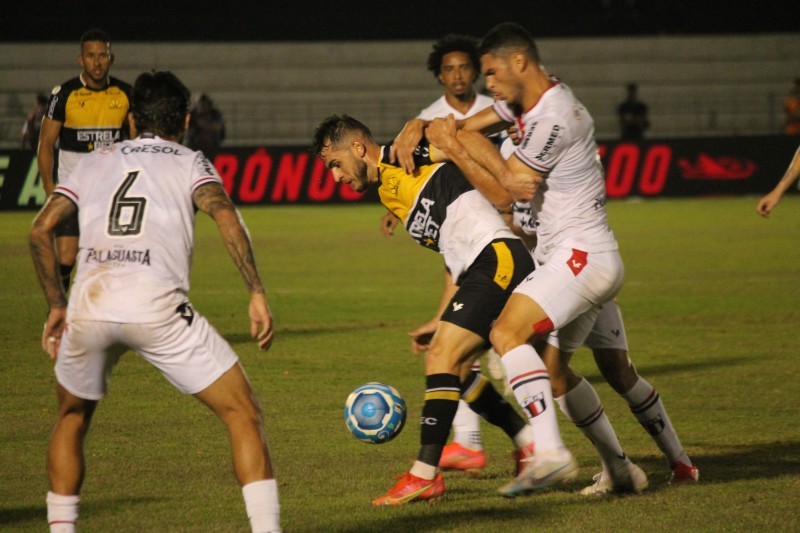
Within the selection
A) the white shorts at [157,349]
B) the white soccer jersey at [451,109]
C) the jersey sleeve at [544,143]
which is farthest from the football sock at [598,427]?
the white soccer jersey at [451,109]

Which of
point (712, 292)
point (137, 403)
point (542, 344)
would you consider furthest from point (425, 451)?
point (712, 292)

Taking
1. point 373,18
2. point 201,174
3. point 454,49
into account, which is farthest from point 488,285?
point 373,18

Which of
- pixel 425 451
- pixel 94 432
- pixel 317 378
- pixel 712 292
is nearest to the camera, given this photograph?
pixel 425 451

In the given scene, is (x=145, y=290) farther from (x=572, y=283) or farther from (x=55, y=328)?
(x=572, y=283)

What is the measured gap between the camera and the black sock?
582 cm

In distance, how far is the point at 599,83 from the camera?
36.6 metres

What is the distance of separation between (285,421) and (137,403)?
1219 millimetres

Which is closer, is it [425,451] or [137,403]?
[425,451]

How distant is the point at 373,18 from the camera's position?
37188 millimetres

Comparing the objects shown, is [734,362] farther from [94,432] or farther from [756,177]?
[756,177]

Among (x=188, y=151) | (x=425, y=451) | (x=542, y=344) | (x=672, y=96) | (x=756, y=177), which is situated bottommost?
(x=425, y=451)

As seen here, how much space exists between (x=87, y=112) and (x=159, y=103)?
6.36m

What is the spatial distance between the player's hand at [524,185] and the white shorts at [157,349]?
5.61 ft

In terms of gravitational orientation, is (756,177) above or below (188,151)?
above
